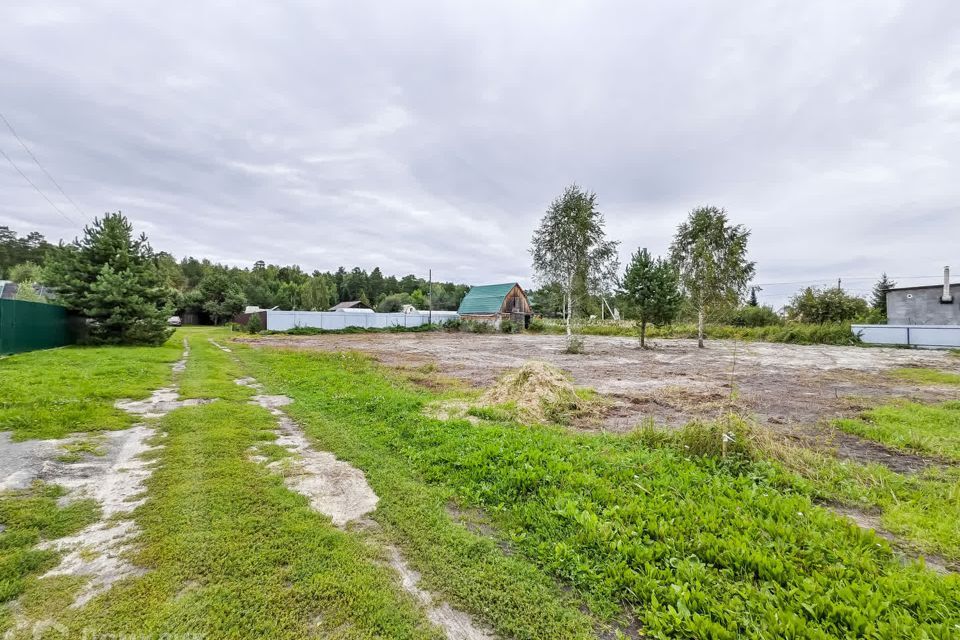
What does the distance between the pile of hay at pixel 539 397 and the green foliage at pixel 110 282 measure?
1586cm

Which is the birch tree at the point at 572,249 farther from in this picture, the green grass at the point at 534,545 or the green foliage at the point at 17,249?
the green foliage at the point at 17,249

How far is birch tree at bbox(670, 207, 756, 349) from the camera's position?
66.5ft

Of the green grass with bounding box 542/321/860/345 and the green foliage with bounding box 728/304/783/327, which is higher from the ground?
the green foliage with bounding box 728/304/783/327

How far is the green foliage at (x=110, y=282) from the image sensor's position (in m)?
14.2

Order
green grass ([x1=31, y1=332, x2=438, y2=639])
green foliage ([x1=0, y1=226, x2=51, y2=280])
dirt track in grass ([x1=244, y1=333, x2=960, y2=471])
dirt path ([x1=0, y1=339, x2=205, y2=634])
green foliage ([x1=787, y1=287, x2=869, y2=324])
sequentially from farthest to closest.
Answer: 1. green foliage ([x1=0, y1=226, x2=51, y2=280])
2. green foliage ([x1=787, y1=287, x2=869, y2=324])
3. dirt track in grass ([x1=244, y1=333, x2=960, y2=471])
4. dirt path ([x1=0, y1=339, x2=205, y2=634])
5. green grass ([x1=31, y1=332, x2=438, y2=639])

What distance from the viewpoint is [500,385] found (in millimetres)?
7273

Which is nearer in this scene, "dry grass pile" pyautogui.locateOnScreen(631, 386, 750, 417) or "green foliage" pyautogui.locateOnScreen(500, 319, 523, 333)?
"dry grass pile" pyautogui.locateOnScreen(631, 386, 750, 417)

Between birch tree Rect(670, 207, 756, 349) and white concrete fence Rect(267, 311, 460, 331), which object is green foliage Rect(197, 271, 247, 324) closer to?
white concrete fence Rect(267, 311, 460, 331)

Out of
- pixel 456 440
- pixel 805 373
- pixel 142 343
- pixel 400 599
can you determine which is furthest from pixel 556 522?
pixel 142 343

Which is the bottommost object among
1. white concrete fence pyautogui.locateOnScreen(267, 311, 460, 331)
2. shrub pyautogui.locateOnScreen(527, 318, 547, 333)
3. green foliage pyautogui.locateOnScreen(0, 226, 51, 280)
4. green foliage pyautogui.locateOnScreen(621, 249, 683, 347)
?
shrub pyautogui.locateOnScreen(527, 318, 547, 333)

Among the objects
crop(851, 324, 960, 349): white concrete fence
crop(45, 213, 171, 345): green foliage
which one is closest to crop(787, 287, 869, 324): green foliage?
crop(851, 324, 960, 349): white concrete fence

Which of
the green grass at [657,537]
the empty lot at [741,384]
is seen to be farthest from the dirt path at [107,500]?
the empty lot at [741,384]

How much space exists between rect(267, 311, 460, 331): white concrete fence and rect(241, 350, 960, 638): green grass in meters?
29.0

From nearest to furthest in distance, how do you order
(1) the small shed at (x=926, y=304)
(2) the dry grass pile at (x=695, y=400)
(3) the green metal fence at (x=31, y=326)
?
(2) the dry grass pile at (x=695, y=400)
(3) the green metal fence at (x=31, y=326)
(1) the small shed at (x=926, y=304)
